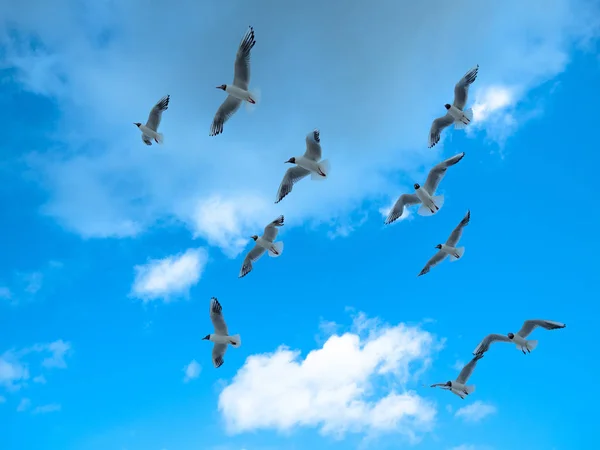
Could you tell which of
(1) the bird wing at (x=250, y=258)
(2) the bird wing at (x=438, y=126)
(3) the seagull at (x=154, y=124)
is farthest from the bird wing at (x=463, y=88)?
(3) the seagull at (x=154, y=124)

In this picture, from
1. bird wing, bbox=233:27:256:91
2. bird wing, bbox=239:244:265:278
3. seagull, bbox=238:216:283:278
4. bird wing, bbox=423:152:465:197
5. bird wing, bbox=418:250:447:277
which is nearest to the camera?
bird wing, bbox=233:27:256:91

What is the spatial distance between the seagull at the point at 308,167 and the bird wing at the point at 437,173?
4.08 m

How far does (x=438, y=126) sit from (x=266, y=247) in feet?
24.1

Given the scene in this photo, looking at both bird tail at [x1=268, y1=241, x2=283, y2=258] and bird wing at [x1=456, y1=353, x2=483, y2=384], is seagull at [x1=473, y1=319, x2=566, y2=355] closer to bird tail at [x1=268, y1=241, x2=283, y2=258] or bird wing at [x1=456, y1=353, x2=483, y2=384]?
bird wing at [x1=456, y1=353, x2=483, y2=384]

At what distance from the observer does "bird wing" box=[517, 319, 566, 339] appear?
21.9 m

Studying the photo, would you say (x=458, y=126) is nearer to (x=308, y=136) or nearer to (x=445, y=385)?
(x=308, y=136)

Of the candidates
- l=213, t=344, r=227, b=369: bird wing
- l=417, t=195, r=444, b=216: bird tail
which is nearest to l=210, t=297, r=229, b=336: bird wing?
l=213, t=344, r=227, b=369: bird wing

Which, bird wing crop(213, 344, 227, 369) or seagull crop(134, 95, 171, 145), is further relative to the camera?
seagull crop(134, 95, 171, 145)

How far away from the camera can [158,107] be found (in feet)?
79.6

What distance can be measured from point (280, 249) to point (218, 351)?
13.5 ft

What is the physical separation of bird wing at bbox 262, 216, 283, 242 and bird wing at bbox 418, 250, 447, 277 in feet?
19.4

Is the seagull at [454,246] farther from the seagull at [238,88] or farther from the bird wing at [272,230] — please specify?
the seagull at [238,88]

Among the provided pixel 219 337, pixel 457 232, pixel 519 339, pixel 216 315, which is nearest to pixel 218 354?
pixel 219 337

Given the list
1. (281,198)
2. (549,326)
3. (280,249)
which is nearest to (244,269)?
(280,249)
